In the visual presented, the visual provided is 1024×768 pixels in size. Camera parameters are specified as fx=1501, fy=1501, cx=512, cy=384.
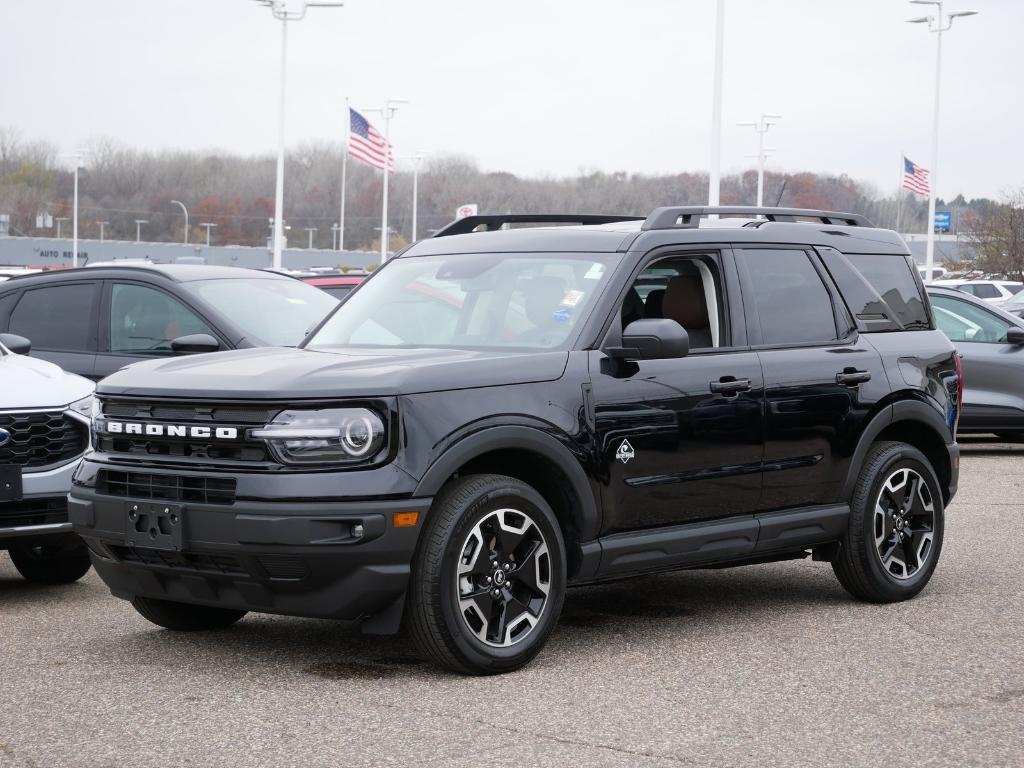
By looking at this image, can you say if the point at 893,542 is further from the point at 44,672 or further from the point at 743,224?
the point at 44,672

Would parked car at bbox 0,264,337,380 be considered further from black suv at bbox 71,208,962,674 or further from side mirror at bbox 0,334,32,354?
black suv at bbox 71,208,962,674

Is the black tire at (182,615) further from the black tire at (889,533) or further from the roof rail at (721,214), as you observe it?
the black tire at (889,533)

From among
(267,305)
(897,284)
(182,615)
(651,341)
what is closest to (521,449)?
(651,341)

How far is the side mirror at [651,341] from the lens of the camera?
6227 millimetres

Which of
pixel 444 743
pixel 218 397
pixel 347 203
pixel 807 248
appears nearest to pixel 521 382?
pixel 218 397

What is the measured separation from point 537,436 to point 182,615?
1.89 m

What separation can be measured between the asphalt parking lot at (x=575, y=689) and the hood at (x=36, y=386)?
3.38ft

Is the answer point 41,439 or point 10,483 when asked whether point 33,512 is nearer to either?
point 10,483

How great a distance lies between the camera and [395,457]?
18.2 feet

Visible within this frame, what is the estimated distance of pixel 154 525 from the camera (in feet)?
18.8

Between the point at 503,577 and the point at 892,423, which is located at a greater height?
the point at 892,423

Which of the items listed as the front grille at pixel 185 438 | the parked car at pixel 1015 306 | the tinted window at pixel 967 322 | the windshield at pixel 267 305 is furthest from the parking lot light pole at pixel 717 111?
the front grille at pixel 185 438

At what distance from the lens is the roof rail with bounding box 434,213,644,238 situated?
25.2ft

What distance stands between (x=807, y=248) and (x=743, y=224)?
0.37 m
